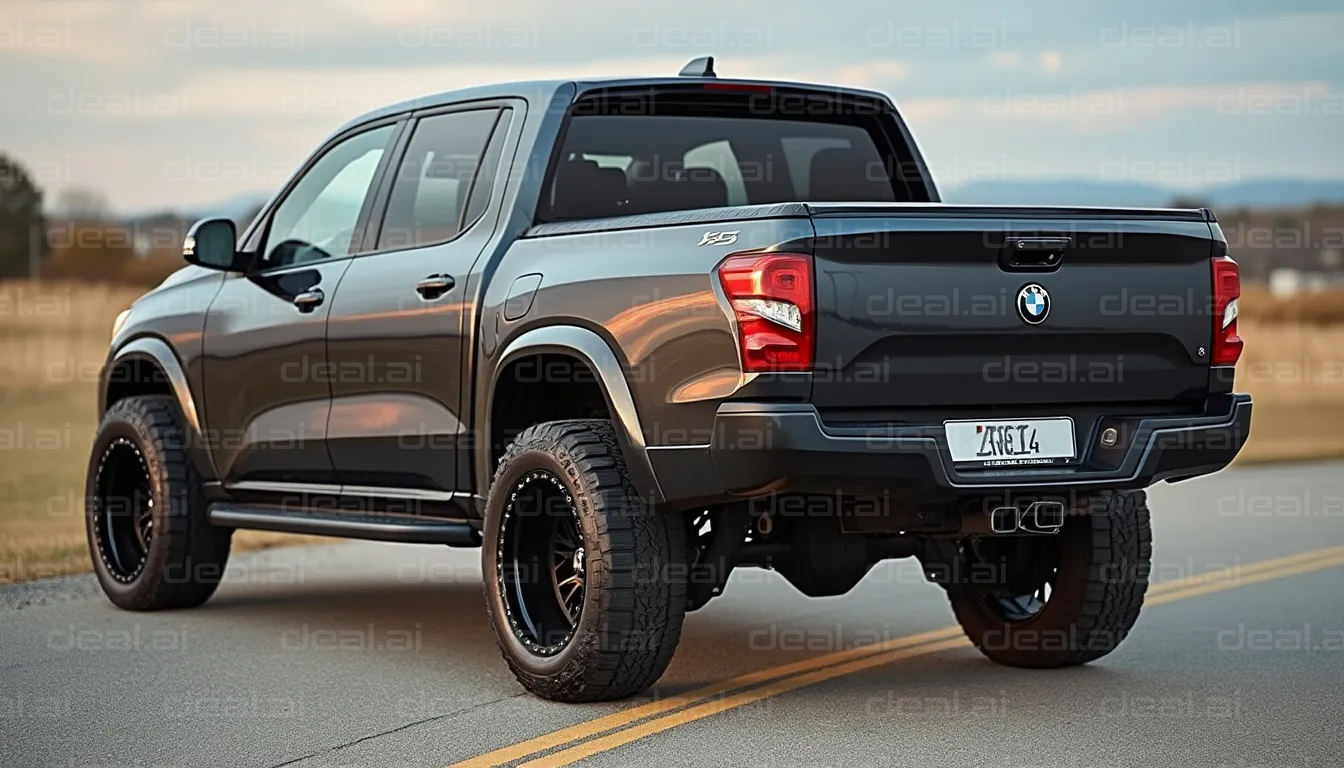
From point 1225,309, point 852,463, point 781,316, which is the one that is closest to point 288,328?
point 781,316

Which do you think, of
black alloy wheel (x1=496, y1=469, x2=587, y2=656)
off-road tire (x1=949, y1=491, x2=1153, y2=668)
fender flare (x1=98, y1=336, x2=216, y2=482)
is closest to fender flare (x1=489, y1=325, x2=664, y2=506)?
black alloy wheel (x1=496, y1=469, x2=587, y2=656)

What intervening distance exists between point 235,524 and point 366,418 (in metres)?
1.17

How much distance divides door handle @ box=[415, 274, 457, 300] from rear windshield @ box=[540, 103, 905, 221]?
1.36ft

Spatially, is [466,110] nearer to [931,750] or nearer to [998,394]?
[998,394]

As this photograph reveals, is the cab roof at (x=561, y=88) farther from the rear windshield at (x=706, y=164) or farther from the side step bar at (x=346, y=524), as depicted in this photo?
the side step bar at (x=346, y=524)

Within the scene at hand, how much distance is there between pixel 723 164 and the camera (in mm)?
7539

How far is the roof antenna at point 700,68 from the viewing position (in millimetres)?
7717

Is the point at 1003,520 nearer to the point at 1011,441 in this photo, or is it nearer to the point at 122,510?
the point at 1011,441

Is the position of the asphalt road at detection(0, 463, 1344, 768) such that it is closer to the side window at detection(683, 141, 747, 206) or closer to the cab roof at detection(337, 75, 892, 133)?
the side window at detection(683, 141, 747, 206)

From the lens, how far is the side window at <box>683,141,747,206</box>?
7.45 metres

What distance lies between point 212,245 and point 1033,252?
361cm

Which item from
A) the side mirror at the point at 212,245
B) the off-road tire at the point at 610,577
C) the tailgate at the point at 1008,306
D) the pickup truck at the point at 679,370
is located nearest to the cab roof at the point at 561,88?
the pickup truck at the point at 679,370

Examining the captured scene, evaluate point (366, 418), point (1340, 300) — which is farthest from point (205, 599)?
point (1340, 300)

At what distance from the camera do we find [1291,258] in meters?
105
